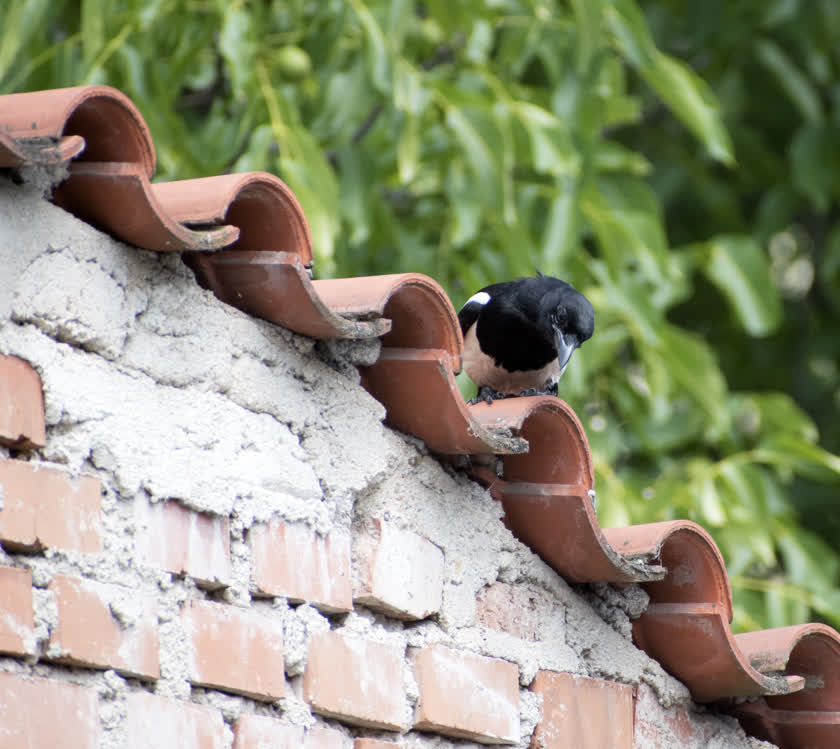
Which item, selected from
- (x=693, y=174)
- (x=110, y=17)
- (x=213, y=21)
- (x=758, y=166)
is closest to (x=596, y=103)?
(x=213, y=21)

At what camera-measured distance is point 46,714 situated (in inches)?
59.6

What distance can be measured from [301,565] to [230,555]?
0.12 meters

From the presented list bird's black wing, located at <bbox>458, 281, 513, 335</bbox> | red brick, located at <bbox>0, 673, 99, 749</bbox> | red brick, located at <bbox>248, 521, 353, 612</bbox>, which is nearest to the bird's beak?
bird's black wing, located at <bbox>458, 281, 513, 335</bbox>

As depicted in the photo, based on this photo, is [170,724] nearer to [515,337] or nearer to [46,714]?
[46,714]

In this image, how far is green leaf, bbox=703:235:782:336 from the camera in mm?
4828

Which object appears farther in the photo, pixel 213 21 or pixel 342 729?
pixel 213 21

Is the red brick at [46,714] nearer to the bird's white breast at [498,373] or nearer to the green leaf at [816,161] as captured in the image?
the bird's white breast at [498,373]

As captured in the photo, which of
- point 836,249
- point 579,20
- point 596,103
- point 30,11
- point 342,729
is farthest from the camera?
point 836,249

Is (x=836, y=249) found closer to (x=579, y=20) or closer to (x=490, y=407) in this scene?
(x=579, y=20)

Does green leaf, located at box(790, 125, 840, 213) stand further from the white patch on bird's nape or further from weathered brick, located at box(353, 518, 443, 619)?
weathered brick, located at box(353, 518, 443, 619)

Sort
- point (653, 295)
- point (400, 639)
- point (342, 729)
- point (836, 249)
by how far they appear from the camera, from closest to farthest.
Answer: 1. point (342, 729)
2. point (400, 639)
3. point (653, 295)
4. point (836, 249)

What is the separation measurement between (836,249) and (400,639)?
460 cm

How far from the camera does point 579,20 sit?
3.97 meters

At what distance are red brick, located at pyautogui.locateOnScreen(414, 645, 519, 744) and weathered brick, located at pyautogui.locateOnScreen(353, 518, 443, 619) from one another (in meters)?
0.07
